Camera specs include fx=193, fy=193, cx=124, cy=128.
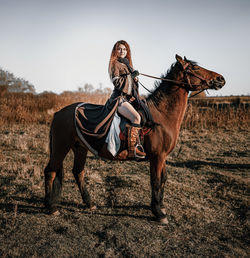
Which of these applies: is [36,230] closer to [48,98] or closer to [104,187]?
[104,187]

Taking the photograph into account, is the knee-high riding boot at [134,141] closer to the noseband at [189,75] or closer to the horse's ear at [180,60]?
the noseband at [189,75]

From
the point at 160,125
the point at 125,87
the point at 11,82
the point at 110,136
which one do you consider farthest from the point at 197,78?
the point at 11,82

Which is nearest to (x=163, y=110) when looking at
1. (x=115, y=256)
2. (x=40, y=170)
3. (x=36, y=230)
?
(x=115, y=256)

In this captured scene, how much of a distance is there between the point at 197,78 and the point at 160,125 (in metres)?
0.99

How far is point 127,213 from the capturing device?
3.40 meters

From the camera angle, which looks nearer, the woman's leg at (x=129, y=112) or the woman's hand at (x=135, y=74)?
the woman's leg at (x=129, y=112)

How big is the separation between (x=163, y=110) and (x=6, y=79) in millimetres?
16694

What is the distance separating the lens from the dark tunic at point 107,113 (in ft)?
10.1

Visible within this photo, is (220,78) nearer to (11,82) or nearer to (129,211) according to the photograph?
(129,211)

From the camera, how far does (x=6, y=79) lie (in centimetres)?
1582

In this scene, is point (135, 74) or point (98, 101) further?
point (98, 101)

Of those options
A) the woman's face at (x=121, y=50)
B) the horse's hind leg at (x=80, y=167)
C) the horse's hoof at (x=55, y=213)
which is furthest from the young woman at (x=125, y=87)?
the horse's hoof at (x=55, y=213)

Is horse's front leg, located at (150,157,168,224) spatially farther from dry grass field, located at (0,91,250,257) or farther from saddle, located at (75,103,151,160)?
saddle, located at (75,103,151,160)

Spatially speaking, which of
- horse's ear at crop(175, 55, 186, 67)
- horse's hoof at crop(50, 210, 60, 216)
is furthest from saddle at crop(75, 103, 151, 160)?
horse's hoof at crop(50, 210, 60, 216)
